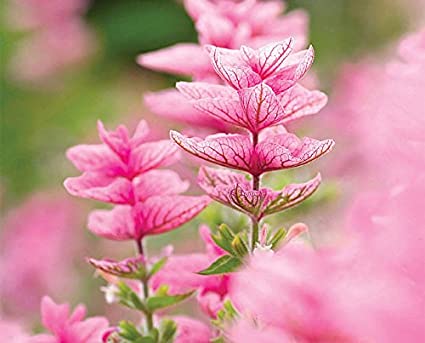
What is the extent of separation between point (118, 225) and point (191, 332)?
0.05m

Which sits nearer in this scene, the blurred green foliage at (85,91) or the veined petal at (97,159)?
the veined petal at (97,159)

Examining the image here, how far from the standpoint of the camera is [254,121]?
346mm

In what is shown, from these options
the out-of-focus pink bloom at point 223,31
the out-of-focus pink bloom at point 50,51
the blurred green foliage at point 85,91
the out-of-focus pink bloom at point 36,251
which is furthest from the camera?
the out-of-focus pink bloom at point 50,51

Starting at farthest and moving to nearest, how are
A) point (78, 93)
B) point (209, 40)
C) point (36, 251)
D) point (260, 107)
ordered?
1. point (78, 93)
2. point (36, 251)
3. point (209, 40)
4. point (260, 107)

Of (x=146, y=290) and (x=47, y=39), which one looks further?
(x=47, y=39)

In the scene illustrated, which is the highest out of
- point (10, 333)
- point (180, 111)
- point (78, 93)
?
point (78, 93)

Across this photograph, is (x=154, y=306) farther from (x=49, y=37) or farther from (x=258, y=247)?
(x=49, y=37)

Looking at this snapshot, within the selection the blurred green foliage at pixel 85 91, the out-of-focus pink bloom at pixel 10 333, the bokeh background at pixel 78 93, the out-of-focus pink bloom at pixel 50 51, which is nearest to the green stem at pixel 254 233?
the out-of-focus pink bloom at pixel 10 333

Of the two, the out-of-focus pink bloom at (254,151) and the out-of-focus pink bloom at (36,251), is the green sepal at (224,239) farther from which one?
the out-of-focus pink bloom at (36,251)

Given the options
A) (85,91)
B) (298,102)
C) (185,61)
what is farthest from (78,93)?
(298,102)

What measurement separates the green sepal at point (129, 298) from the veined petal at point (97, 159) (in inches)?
2.0

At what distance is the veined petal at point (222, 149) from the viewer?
0.34 m

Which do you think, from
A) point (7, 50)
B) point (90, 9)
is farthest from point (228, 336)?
point (90, 9)

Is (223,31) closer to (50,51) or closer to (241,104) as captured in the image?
(241,104)
